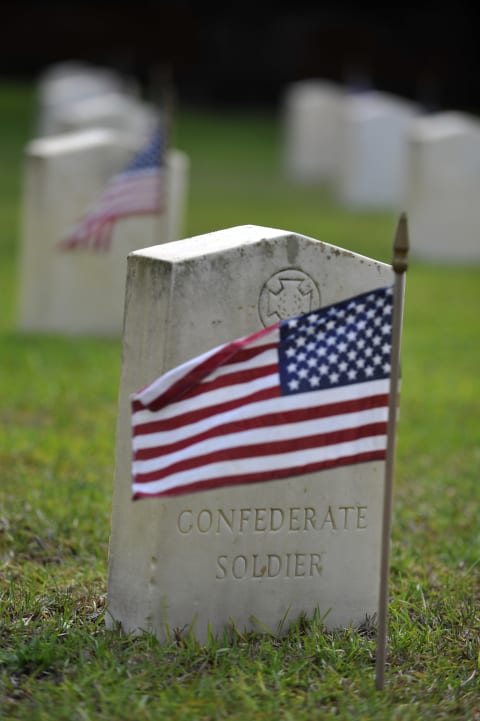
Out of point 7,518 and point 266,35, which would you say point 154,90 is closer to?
point 266,35

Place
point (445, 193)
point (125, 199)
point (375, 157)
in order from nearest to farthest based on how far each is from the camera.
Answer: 1. point (125, 199)
2. point (445, 193)
3. point (375, 157)

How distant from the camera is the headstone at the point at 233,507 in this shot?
3998 millimetres

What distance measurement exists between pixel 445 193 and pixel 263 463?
32.9ft

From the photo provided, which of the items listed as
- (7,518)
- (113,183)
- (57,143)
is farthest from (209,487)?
(57,143)

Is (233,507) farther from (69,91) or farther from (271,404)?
(69,91)

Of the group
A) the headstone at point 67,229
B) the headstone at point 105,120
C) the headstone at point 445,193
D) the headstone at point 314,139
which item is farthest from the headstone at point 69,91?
the headstone at point 67,229

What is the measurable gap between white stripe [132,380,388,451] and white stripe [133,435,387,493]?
113mm

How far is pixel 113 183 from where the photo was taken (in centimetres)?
833

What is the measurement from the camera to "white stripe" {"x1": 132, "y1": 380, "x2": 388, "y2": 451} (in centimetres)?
389

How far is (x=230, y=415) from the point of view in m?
3.94

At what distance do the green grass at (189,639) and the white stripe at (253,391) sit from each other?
0.71 meters

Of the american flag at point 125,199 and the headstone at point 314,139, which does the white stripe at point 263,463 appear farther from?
the headstone at point 314,139

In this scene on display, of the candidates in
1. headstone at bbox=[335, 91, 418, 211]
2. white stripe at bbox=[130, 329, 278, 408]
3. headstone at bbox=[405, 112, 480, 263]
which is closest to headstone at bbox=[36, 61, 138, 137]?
headstone at bbox=[335, 91, 418, 211]

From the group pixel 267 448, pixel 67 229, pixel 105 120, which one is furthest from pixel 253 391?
pixel 105 120
